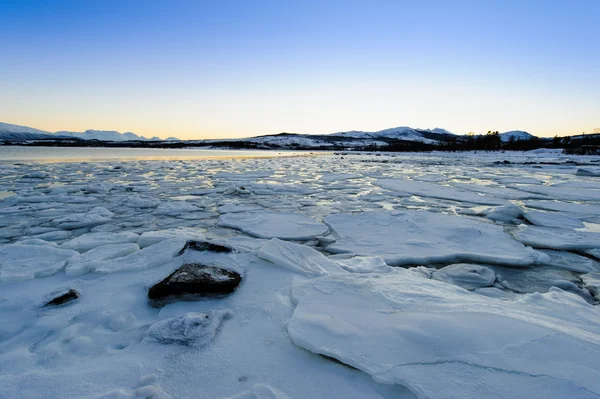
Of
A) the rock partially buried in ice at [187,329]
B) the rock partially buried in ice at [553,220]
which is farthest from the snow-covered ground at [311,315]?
the rock partially buried in ice at [553,220]

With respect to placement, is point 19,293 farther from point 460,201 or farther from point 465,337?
point 460,201

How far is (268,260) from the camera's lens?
244 centimetres

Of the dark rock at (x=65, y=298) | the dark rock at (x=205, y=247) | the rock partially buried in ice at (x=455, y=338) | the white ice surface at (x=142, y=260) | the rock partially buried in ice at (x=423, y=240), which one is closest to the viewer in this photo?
the rock partially buried in ice at (x=455, y=338)

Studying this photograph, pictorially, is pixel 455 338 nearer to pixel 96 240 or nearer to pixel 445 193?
pixel 96 240

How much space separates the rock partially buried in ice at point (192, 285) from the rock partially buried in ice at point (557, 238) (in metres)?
3.15

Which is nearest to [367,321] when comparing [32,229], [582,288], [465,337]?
[465,337]

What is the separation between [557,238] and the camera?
327 cm

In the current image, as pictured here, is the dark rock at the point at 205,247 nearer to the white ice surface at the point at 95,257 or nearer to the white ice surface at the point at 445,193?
the white ice surface at the point at 95,257

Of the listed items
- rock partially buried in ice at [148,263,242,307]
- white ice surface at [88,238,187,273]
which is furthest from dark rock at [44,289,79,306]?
rock partially buried in ice at [148,263,242,307]

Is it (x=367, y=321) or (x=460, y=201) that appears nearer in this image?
(x=367, y=321)

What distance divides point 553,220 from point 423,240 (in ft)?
7.59

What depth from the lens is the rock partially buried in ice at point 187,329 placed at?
1.45m

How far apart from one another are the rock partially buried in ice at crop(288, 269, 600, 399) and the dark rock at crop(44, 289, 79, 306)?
139cm

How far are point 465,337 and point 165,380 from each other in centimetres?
131
